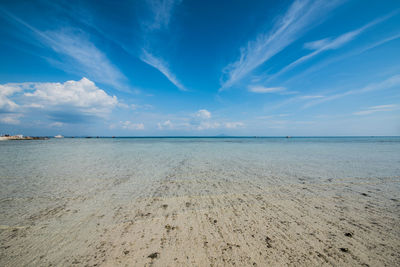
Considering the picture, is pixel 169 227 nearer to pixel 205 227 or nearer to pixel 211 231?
pixel 205 227

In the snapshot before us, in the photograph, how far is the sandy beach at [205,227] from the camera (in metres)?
2.53

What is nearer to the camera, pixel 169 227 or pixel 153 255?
pixel 153 255

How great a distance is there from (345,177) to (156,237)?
9.46 metres

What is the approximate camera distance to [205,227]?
3.40m

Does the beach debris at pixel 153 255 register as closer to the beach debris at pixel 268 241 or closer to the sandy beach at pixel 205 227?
the sandy beach at pixel 205 227

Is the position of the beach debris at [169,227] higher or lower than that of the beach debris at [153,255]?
lower

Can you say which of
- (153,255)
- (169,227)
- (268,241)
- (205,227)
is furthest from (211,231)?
(153,255)

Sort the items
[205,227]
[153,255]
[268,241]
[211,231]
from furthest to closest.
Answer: [205,227]
[211,231]
[268,241]
[153,255]

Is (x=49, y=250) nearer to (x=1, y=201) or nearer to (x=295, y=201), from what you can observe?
(x=1, y=201)

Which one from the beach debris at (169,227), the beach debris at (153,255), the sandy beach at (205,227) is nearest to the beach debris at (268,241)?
the sandy beach at (205,227)

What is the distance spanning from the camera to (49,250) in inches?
107

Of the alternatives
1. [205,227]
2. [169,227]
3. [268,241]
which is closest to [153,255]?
[169,227]

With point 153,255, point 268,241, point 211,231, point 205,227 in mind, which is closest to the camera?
point 153,255

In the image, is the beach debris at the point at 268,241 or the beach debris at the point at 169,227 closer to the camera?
the beach debris at the point at 268,241
